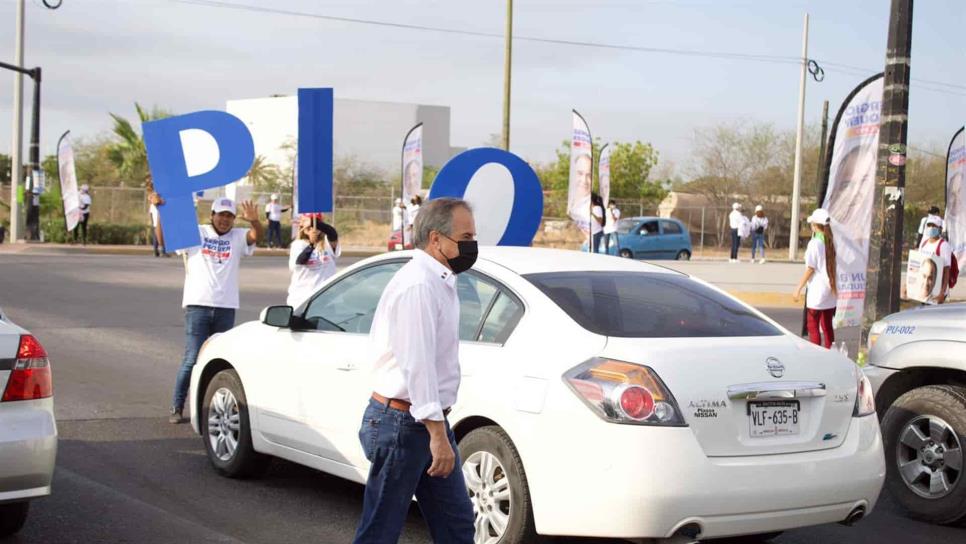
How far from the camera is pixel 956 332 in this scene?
6.60 m

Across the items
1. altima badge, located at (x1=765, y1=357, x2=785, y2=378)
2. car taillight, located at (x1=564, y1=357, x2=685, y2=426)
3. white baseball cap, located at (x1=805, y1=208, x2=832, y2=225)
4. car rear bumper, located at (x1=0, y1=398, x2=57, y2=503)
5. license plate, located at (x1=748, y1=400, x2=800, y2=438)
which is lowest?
car rear bumper, located at (x1=0, y1=398, x2=57, y2=503)

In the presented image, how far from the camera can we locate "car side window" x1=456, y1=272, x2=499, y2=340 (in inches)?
225

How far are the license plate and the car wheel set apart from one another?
3.45ft

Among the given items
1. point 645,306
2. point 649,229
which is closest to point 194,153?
point 645,306

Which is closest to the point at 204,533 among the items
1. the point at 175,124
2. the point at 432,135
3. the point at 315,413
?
the point at 315,413

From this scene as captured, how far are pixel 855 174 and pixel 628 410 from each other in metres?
8.21

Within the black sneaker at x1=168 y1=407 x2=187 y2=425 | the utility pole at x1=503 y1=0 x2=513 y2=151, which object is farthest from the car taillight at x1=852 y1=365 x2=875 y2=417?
the utility pole at x1=503 y1=0 x2=513 y2=151

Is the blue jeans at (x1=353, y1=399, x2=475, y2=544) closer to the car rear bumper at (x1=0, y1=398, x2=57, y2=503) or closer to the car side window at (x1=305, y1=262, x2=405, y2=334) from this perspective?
the car rear bumper at (x1=0, y1=398, x2=57, y2=503)

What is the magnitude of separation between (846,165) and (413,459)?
9.22 meters

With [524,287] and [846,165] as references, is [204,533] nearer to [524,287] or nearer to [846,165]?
[524,287]

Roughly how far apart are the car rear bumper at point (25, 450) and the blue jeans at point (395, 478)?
182 centimetres

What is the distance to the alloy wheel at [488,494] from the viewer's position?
5195 millimetres

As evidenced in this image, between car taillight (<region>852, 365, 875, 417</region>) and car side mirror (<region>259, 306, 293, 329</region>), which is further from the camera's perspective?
car side mirror (<region>259, 306, 293, 329</region>)

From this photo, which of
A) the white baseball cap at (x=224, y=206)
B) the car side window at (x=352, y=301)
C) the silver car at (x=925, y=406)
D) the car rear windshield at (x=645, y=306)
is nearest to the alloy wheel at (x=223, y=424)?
the car side window at (x=352, y=301)
